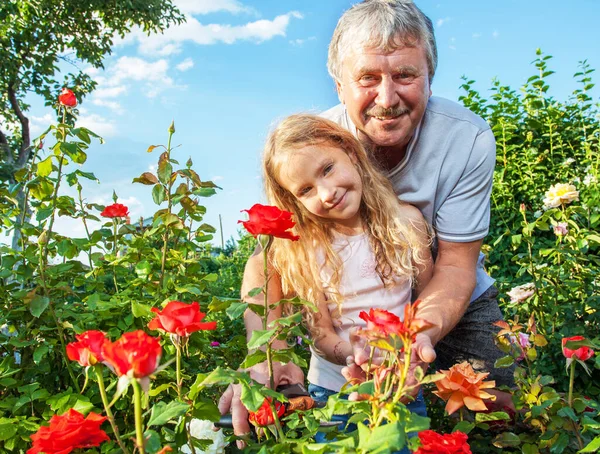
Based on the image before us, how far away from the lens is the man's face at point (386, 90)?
1.78 m

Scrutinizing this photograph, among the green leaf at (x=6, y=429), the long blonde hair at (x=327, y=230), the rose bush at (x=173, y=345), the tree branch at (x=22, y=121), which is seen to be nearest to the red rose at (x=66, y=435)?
the rose bush at (x=173, y=345)

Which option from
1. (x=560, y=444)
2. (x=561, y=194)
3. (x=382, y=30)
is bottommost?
(x=560, y=444)

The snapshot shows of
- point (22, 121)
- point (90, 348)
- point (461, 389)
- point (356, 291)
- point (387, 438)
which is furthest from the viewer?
point (22, 121)

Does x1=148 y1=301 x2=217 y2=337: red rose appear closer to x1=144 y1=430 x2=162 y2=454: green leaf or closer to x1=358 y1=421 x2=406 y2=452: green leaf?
x1=144 y1=430 x2=162 y2=454: green leaf

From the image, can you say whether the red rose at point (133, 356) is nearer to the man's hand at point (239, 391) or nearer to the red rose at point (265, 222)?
the red rose at point (265, 222)

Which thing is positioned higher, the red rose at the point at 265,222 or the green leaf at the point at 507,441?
the red rose at the point at 265,222

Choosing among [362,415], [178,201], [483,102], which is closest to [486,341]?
[178,201]

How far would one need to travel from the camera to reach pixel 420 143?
2.07 metres

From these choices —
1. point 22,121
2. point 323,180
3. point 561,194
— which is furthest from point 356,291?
point 22,121

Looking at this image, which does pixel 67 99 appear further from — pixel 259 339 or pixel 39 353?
pixel 259 339

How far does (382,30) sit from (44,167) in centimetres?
106

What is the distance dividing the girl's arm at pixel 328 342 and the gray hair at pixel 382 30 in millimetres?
757

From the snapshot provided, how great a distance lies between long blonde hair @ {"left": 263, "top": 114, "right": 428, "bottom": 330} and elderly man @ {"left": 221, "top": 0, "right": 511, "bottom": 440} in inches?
3.2

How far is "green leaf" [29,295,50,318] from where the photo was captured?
5.18 ft
